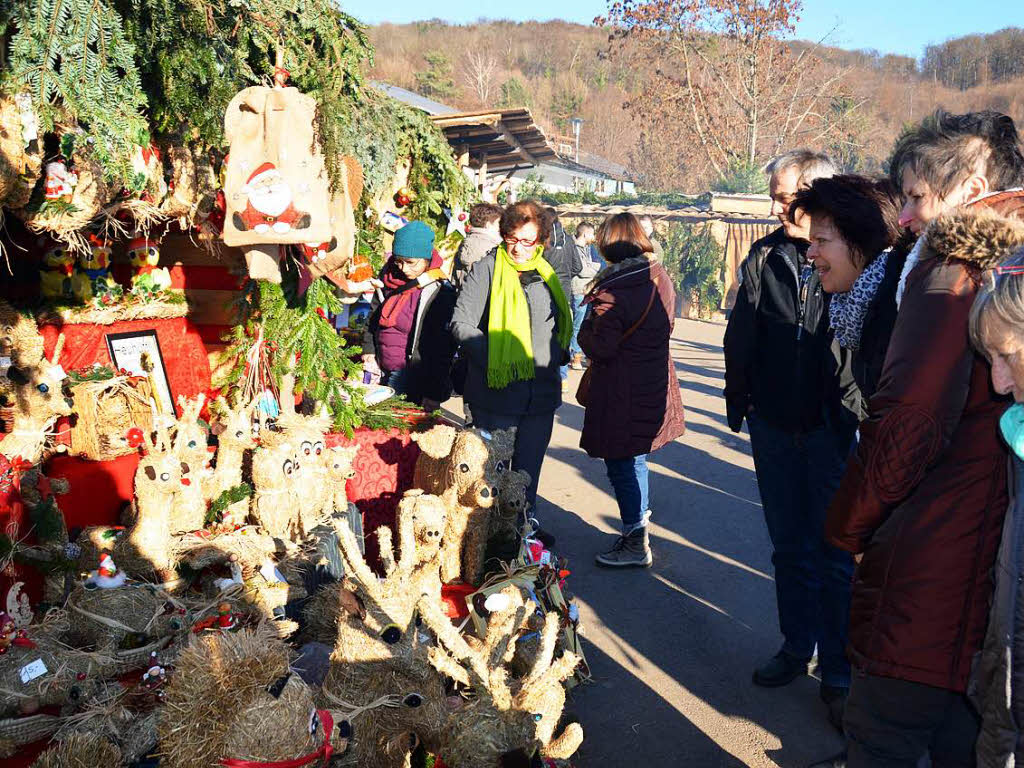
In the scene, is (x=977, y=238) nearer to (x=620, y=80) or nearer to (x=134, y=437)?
(x=134, y=437)

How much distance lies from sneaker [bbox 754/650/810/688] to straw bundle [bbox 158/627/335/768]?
7.16ft

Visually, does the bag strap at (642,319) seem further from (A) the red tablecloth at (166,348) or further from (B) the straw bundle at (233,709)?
(B) the straw bundle at (233,709)

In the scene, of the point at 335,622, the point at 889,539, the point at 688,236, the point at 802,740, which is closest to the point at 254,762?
the point at 335,622

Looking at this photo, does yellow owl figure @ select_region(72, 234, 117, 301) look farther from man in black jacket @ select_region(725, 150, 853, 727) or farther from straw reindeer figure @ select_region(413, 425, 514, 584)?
man in black jacket @ select_region(725, 150, 853, 727)

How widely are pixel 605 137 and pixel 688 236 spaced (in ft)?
118

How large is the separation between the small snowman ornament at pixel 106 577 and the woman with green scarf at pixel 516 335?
193 centimetres

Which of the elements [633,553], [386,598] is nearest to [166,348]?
[386,598]

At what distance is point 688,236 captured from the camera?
1997cm

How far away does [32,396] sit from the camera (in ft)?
10.8

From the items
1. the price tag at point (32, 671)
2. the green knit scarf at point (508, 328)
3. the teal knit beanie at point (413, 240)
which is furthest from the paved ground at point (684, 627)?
the teal knit beanie at point (413, 240)

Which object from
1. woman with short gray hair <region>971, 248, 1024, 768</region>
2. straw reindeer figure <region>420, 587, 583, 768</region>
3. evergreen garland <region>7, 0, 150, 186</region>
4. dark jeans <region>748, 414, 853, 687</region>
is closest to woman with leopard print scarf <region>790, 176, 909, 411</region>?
dark jeans <region>748, 414, 853, 687</region>

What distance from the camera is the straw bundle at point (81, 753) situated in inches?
77.0

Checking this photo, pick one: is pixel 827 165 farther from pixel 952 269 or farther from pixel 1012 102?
pixel 1012 102

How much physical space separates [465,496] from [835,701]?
167 centimetres
